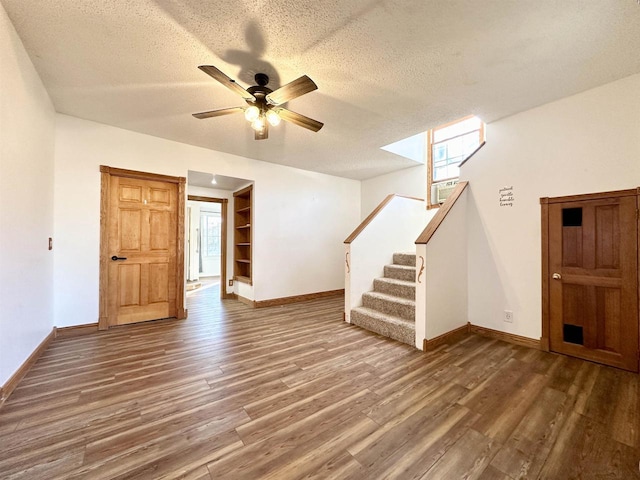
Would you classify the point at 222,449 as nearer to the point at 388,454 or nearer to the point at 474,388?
the point at 388,454

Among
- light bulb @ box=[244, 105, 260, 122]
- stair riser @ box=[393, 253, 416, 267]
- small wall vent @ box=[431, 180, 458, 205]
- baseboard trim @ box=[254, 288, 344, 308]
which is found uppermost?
light bulb @ box=[244, 105, 260, 122]

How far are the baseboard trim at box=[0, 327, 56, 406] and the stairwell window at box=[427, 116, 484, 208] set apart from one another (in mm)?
5858

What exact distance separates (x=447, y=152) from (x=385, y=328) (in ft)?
12.0

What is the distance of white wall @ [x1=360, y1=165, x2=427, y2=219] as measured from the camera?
17.1ft

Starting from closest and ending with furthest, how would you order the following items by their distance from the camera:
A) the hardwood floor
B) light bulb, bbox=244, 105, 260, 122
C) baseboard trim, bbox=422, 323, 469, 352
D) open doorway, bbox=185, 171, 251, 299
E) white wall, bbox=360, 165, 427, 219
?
the hardwood floor, light bulb, bbox=244, 105, 260, 122, baseboard trim, bbox=422, 323, 469, 352, open doorway, bbox=185, 171, 251, 299, white wall, bbox=360, 165, 427, 219

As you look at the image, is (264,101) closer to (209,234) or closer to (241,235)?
(241,235)

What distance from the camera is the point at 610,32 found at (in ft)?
6.23

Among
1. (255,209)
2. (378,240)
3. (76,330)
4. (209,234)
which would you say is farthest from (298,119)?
(209,234)

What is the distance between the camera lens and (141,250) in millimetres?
3766

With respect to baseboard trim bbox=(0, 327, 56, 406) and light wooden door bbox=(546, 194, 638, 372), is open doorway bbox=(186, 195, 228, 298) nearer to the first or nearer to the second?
baseboard trim bbox=(0, 327, 56, 406)

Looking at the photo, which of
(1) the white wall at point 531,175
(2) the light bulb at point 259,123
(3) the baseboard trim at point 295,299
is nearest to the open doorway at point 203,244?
(3) the baseboard trim at point 295,299

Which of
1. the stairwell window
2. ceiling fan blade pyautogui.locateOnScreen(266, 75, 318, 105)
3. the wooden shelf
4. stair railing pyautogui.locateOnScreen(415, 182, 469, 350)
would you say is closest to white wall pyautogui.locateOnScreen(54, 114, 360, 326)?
the wooden shelf

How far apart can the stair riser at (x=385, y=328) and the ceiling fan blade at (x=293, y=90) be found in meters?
2.78

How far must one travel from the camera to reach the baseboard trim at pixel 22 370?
191cm
